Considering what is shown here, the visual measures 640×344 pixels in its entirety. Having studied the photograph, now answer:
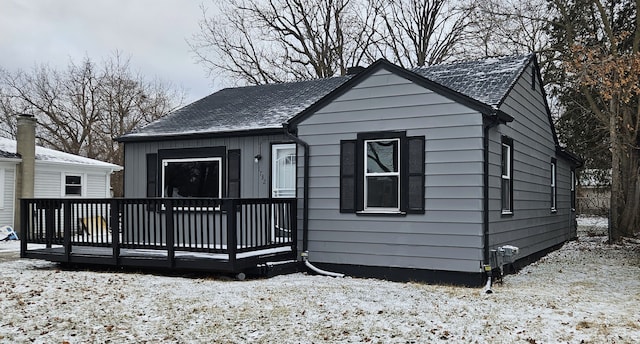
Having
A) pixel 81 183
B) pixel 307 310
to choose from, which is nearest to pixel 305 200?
pixel 307 310

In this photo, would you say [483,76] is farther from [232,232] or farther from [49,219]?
[49,219]

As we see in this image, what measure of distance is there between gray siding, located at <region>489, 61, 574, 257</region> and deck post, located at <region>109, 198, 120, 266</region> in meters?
6.03

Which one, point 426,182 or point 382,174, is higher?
point 382,174

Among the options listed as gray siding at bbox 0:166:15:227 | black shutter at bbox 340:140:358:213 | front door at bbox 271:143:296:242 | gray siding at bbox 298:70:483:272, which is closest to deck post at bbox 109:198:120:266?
front door at bbox 271:143:296:242

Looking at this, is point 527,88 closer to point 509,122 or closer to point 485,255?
point 509,122

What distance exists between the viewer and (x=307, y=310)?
6395 millimetres

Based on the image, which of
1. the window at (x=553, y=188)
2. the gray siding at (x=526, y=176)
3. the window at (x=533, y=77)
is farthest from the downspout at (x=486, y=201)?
the window at (x=553, y=188)

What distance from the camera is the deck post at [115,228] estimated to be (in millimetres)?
9383

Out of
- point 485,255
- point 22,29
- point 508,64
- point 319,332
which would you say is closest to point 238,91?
point 508,64

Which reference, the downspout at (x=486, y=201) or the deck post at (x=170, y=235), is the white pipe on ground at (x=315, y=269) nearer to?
the deck post at (x=170, y=235)

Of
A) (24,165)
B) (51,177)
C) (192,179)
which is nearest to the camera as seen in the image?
(192,179)

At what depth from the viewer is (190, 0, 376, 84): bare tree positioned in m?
26.5

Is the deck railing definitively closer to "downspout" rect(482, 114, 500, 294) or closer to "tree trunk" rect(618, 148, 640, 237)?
"downspout" rect(482, 114, 500, 294)

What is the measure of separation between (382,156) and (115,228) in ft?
15.1
